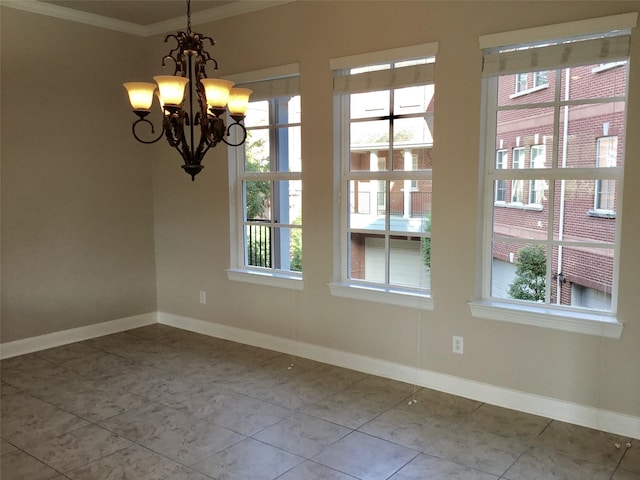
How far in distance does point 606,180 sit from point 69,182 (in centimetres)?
418

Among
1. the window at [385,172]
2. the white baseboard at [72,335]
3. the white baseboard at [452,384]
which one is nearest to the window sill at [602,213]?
Answer: the window at [385,172]

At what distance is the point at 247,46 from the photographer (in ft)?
14.3

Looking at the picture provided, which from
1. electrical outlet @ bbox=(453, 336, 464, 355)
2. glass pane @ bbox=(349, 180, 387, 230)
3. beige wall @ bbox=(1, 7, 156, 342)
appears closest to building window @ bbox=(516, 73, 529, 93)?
glass pane @ bbox=(349, 180, 387, 230)

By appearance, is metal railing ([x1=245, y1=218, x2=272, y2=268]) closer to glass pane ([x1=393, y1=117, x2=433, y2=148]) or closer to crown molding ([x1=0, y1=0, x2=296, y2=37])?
glass pane ([x1=393, y1=117, x2=433, y2=148])

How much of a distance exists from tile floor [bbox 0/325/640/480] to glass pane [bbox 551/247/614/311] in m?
0.74

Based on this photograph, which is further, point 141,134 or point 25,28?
point 141,134

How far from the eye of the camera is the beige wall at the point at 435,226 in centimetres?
296

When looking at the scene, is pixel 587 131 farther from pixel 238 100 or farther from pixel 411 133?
pixel 238 100

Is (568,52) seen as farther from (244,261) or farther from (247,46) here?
(244,261)

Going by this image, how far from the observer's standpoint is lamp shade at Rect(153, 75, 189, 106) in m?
2.49

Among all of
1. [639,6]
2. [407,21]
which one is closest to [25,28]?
[407,21]

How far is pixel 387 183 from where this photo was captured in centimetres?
380

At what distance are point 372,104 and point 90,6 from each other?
255 centimetres

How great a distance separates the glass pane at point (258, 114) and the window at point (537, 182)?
7.28 ft
